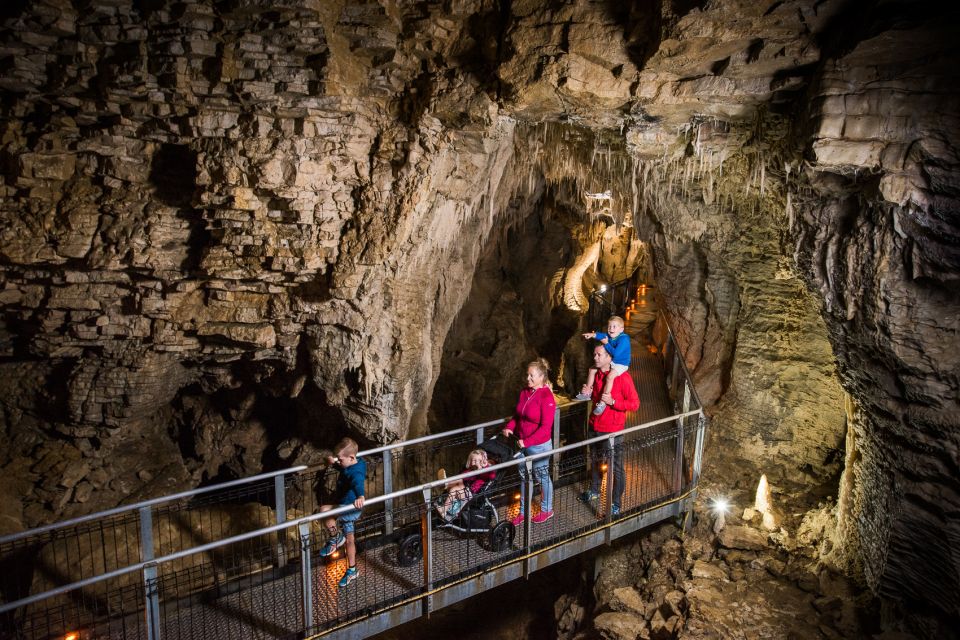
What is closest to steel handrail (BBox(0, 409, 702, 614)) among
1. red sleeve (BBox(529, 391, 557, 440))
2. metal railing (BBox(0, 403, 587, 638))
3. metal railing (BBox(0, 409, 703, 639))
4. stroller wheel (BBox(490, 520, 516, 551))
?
metal railing (BBox(0, 409, 703, 639))

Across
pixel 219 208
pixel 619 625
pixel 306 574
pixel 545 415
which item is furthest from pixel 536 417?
pixel 219 208

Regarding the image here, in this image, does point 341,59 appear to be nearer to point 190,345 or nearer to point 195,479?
point 190,345

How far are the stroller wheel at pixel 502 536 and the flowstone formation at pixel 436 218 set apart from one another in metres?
3.51

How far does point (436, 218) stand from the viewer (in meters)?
7.84

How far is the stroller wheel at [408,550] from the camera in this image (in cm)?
520

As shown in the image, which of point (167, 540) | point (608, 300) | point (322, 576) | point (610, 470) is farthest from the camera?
point (608, 300)

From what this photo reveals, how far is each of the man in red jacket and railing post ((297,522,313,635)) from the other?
9.67 feet

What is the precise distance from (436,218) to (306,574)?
4885 millimetres

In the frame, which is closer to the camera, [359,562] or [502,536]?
[359,562]

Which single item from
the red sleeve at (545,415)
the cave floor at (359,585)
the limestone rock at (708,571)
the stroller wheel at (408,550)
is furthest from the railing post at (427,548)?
the limestone rock at (708,571)

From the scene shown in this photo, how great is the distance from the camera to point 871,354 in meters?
5.46

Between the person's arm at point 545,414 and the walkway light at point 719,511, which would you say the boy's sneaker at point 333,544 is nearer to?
the person's arm at point 545,414

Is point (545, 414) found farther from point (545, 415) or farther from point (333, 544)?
point (333, 544)

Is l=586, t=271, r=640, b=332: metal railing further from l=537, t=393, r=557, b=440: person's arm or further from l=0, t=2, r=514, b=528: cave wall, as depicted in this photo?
l=537, t=393, r=557, b=440: person's arm
